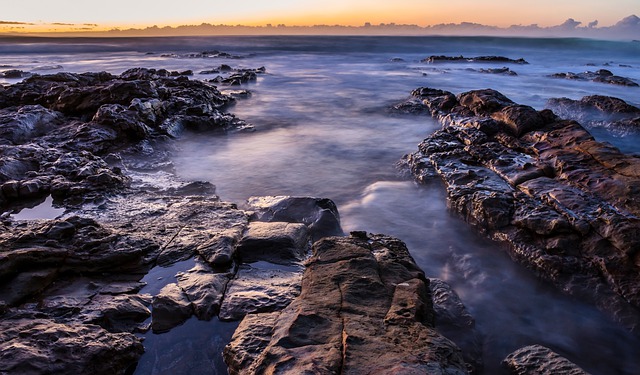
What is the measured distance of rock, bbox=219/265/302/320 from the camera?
333 cm

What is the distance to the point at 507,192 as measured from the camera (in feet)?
17.9

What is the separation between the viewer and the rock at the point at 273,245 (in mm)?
4164

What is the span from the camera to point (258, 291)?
11.6 feet

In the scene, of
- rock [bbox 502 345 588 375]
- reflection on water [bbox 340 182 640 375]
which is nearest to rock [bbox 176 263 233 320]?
reflection on water [bbox 340 182 640 375]

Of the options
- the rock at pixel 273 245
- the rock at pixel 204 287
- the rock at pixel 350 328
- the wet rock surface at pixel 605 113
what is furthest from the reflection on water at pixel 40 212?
the wet rock surface at pixel 605 113

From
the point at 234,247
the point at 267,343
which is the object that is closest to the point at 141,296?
the point at 234,247

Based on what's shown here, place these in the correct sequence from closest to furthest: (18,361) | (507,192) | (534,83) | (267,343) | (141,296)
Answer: (18,361), (267,343), (141,296), (507,192), (534,83)

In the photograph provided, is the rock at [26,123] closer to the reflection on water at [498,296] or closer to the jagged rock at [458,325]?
the reflection on water at [498,296]

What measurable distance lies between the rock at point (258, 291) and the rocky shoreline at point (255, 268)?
16 mm

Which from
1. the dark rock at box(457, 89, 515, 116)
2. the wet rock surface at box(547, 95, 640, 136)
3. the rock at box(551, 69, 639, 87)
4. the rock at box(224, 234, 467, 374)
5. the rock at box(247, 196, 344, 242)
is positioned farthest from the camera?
the rock at box(551, 69, 639, 87)

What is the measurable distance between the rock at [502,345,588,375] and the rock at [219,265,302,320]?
1.85 metres

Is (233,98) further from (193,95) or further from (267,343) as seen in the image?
(267,343)

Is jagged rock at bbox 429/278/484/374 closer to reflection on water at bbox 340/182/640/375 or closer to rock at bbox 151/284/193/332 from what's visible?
reflection on water at bbox 340/182/640/375

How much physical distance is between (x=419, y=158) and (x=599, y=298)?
4.29m
